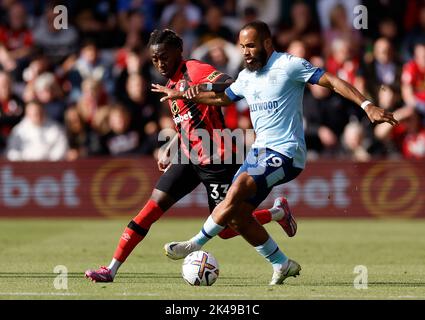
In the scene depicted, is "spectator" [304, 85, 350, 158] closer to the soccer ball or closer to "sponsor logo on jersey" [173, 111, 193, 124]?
"sponsor logo on jersey" [173, 111, 193, 124]

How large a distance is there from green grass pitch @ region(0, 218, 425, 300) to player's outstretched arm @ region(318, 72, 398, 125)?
5.17ft

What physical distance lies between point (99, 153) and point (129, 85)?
1.48m

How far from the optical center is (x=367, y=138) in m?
19.3

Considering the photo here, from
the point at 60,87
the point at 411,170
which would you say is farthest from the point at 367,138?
the point at 60,87

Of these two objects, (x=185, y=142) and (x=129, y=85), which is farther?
(x=129, y=85)

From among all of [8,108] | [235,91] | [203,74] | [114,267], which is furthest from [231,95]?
[8,108]

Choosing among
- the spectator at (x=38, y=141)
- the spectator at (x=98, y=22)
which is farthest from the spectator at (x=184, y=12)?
the spectator at (x=38, y=141)

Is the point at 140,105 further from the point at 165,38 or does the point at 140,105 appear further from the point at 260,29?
the point at 260,29

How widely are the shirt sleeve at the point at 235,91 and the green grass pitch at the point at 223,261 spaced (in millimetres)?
1856

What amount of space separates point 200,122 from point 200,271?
5.18 feet

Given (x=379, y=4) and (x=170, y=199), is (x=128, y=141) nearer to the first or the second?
(x=379, y=4)

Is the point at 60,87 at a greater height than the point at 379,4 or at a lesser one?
lesser

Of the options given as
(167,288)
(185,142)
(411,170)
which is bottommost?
(411,170)

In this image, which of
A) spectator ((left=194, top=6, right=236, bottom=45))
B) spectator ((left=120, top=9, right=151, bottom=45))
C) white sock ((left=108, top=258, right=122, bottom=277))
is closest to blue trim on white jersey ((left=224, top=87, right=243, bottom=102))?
white sock ((left=108, top=258, right=122, bottom=277))
